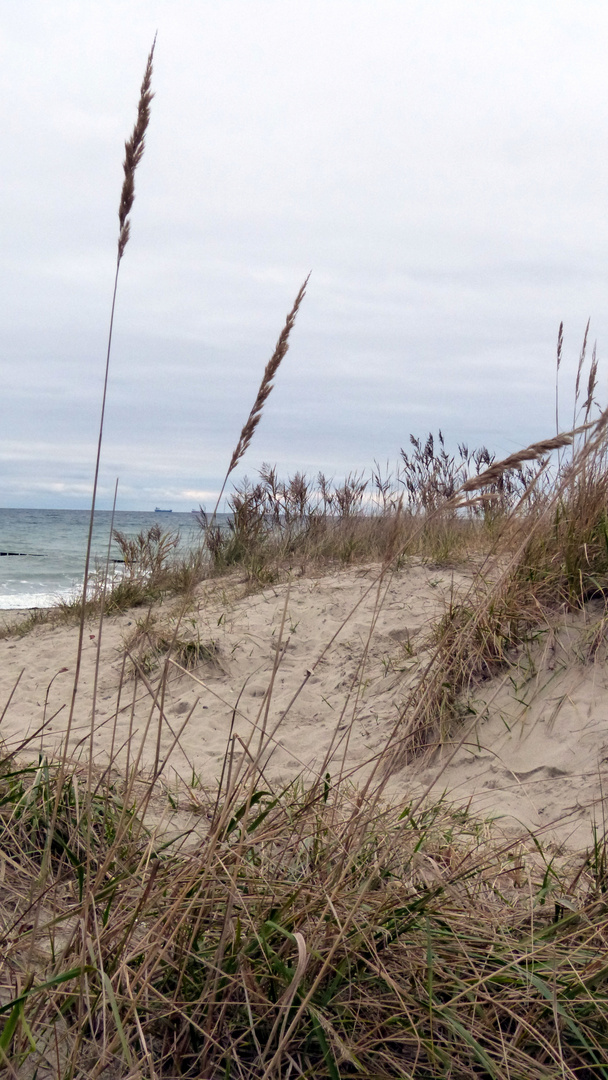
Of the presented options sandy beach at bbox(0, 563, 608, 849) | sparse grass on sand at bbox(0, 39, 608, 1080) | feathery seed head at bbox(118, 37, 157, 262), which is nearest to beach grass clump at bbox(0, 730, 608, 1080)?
sparse grass on sand at bbox(0, 39, 608, 1080)

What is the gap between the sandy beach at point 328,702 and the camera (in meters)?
2.76

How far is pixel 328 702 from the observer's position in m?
4.46

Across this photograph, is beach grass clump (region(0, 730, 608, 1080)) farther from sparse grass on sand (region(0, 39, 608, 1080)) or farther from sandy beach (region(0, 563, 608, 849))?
sandy beach (region(0, 563, 608, 849))

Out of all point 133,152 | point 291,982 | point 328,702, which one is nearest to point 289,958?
point 291,982

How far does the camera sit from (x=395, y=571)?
600 centimetres

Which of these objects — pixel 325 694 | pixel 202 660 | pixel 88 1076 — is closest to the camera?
pixel 88 1076

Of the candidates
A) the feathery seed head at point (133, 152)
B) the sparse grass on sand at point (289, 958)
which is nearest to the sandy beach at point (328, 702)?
the sparse grass on sand at point (289, 958)

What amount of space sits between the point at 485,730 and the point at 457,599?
4.31 feet

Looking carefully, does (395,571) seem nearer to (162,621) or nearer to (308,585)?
(308,585)

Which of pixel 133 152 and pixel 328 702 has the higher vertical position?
pixel 133 152

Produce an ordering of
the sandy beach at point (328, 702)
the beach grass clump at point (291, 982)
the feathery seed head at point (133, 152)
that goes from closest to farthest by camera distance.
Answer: the beach grass clump at point (291, 982) < the feathery seed head at point (133, 152) < the sandy beach at point (328, 702)

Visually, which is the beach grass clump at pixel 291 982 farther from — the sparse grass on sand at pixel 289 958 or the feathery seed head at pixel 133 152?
the feathery seed head at pixel 133 152

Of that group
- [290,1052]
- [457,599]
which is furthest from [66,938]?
[457,599]

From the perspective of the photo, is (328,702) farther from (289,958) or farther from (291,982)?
(291,982)
